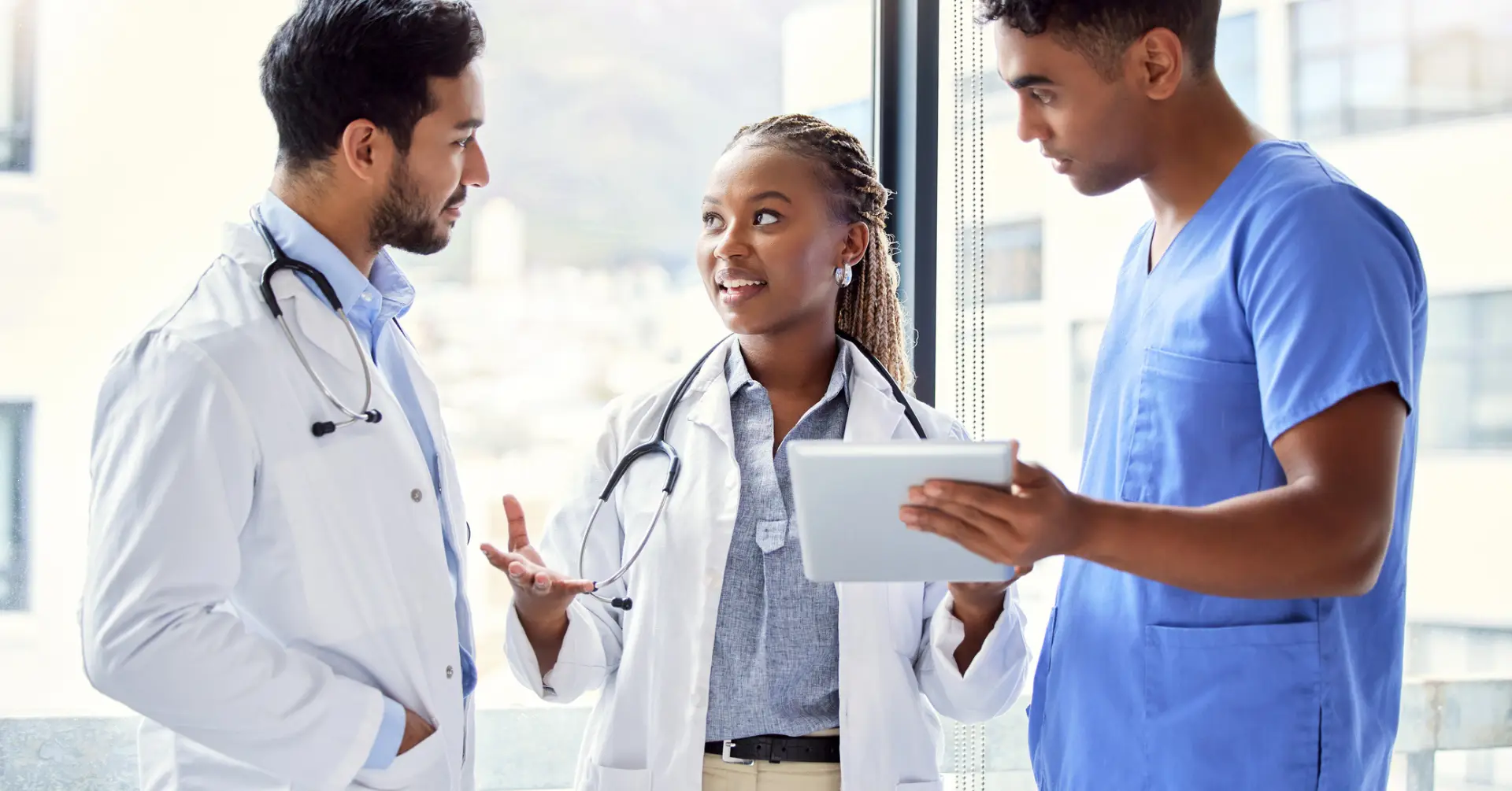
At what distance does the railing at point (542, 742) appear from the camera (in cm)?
202

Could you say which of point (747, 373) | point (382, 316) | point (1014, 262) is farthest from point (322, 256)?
point (1014, 262)

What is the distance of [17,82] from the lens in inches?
79.9

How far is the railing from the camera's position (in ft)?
6.64

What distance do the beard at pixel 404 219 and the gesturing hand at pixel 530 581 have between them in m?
0.35

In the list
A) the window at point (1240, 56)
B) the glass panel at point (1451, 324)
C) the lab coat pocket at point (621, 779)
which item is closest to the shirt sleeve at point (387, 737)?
the lab coat pocket at point (621, 779)

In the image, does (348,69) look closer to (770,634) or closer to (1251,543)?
(770,634)

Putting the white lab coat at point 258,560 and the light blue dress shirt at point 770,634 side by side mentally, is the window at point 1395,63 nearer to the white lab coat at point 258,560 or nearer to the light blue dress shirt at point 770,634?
the light blue dress shirt at point 770,634

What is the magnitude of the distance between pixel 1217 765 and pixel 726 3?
177 cm

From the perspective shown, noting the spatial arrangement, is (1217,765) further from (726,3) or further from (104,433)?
(726,3)

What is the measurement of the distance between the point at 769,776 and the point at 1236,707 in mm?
653

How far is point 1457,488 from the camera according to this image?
258cm

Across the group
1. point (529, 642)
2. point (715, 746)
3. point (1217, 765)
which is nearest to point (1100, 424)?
point (1217, 765)

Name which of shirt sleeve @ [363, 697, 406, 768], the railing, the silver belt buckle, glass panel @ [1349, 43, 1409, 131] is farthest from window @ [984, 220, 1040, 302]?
shirt sleeve @ [363, 697, 406, 768]

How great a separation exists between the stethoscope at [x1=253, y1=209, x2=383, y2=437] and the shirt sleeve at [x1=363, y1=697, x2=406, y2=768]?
32 centimetres
